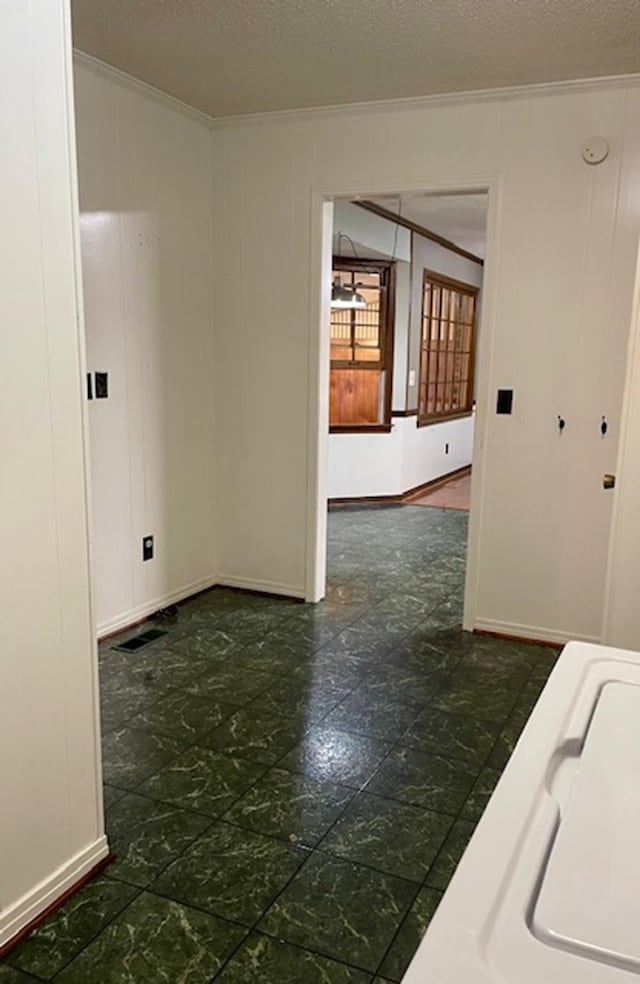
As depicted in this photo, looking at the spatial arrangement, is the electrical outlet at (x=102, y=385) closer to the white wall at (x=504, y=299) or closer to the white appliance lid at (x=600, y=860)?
the white wall at (x=504, y=299)

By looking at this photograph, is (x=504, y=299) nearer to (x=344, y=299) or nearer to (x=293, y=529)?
(x=293, y=529)

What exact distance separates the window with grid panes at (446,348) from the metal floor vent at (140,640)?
448 cm

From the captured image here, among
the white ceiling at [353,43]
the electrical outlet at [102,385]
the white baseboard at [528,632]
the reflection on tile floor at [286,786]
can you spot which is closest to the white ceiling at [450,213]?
the white ceiling at [353,43]

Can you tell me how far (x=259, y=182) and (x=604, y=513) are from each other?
96.3 inches

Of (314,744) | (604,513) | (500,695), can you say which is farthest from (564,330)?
(314,744)

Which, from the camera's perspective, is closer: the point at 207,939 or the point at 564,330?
the point at 207,939

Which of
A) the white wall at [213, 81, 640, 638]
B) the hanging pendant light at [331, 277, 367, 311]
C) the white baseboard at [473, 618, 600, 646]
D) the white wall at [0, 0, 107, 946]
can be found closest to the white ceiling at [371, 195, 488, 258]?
the hanging pendant light at [331, 277, 367, 311]

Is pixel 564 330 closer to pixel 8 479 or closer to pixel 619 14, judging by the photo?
pixel 619 14

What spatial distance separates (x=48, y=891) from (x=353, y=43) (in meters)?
3.04

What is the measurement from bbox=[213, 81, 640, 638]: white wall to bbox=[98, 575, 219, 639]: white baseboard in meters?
0.54

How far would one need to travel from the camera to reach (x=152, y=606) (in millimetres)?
3867

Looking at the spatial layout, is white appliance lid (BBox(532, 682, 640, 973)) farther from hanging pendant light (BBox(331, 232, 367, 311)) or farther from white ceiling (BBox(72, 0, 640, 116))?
hanging pendant light (BBox(331, 232, 367, 311))

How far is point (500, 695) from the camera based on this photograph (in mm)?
3051

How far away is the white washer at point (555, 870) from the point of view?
0.68m
